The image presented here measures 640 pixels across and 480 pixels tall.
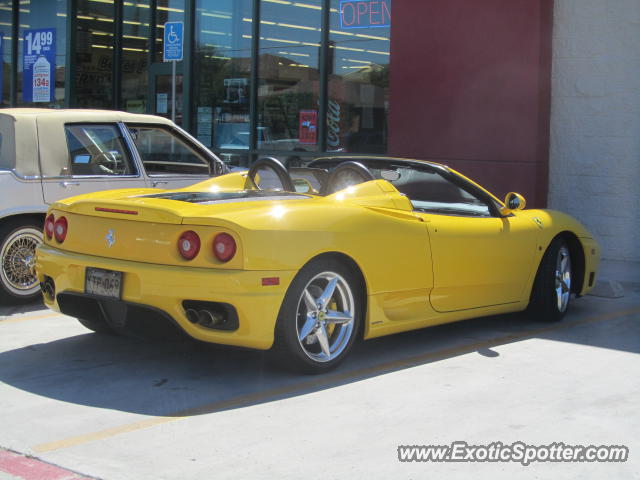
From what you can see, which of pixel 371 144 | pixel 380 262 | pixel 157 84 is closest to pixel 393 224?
pixel 380 262

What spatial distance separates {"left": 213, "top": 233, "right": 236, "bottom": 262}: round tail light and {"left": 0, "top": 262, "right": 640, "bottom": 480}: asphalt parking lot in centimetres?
74

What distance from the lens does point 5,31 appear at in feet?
73.8

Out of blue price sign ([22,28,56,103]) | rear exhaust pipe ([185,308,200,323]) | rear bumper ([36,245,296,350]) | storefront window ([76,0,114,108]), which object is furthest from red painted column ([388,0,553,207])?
blue price sign ([22,28,56,103])

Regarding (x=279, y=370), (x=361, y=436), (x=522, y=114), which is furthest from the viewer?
(x=522, y=114)

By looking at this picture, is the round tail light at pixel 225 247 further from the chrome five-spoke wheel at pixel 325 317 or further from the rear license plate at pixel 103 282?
the rear license plate at pixel 103 282

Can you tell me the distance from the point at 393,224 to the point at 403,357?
34.6 inches

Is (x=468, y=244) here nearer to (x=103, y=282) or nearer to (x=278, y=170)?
(x=278, y=170)

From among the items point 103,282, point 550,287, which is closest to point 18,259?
point 103,282

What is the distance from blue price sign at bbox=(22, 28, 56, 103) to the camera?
19188 millimetres

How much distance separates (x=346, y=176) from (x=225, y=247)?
1.42m

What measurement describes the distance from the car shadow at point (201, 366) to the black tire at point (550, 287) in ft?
0.50

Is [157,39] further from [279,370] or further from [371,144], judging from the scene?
[279,370]

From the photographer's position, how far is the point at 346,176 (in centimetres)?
636

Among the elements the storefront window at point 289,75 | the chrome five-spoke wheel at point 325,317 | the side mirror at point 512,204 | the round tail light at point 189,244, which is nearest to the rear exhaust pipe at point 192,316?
the round tail light at point 189,244
